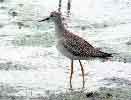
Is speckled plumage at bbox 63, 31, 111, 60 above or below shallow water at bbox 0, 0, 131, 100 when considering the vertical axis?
above

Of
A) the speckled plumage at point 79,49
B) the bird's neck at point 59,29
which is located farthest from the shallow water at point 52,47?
the bird's neck at point 59,29

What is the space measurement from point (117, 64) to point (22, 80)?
94.8 inches

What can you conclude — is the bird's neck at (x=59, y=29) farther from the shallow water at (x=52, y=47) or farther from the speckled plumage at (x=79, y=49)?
the shallow water at (x=52, y=47)

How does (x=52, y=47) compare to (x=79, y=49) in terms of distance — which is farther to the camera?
(x=52, y=47)

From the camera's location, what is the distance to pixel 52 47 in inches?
575

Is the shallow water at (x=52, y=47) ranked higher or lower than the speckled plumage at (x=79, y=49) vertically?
lower

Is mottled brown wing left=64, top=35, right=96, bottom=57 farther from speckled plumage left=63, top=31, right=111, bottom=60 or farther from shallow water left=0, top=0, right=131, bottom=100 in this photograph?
shallow water left=0, top=0, right=131, bottom=100

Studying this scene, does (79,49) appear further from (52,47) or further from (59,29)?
(52,47)

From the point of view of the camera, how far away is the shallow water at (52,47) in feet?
37.7

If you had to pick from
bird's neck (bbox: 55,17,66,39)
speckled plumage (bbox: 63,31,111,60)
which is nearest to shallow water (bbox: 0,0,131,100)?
speckled plumage (bbox: 63,31,111,60)

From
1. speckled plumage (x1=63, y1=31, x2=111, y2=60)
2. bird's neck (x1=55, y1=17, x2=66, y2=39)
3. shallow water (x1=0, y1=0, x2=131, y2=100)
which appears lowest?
shallow water (x1=0, y1=0, x2=131, y2=100)

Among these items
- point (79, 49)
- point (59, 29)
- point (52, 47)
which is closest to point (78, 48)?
point (79, 49)

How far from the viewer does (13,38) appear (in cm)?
1540

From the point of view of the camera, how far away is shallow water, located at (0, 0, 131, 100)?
11.5 m
